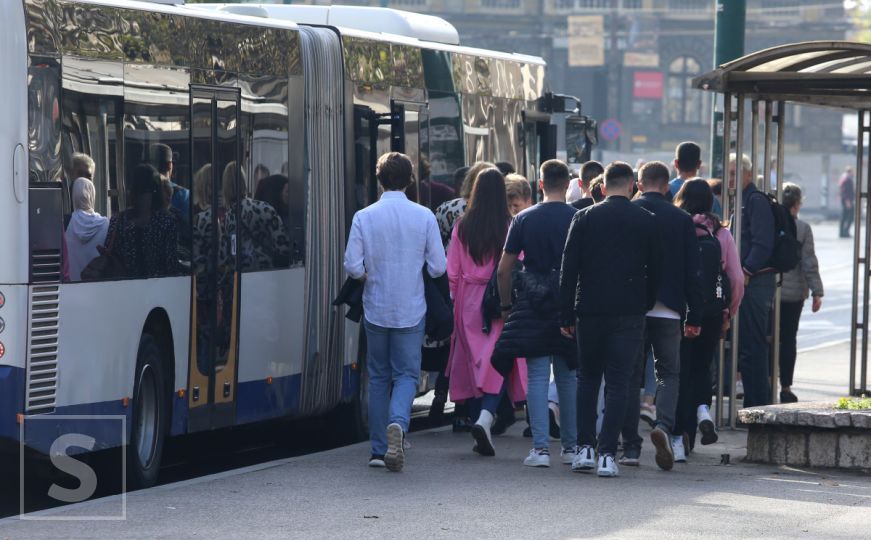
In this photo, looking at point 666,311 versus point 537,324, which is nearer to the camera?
point 666,311

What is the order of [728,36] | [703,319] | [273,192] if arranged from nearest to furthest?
[703,319], [273,192], [728,36]

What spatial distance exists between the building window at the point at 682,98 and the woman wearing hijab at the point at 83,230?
2751 inches

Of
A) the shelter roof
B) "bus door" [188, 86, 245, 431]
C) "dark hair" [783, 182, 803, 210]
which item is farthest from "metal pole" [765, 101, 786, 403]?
"bus door" [188, 86, 245, 431]

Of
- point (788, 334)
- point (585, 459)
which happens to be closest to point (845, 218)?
point (788, 334)

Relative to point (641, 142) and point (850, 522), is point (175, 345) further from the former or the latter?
point (641, 142)

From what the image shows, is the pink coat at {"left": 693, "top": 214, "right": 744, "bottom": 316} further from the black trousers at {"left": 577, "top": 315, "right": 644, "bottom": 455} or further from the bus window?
the bus window

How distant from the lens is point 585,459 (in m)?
→ 10.3

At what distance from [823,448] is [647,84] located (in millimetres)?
67340

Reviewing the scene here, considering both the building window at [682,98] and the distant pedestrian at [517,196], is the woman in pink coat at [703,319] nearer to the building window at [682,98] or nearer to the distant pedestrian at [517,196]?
the distant pedestrian at [517,196]

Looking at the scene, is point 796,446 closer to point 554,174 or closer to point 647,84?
point 554,174

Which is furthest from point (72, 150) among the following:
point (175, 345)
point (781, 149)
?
point (781, 149)

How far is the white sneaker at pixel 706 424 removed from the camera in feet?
36.6

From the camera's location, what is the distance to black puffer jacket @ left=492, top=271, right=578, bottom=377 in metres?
10.4

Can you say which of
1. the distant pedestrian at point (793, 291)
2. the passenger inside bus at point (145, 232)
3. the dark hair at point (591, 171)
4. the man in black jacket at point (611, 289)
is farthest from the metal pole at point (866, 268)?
the passenger inside bus at point (145, 232)
